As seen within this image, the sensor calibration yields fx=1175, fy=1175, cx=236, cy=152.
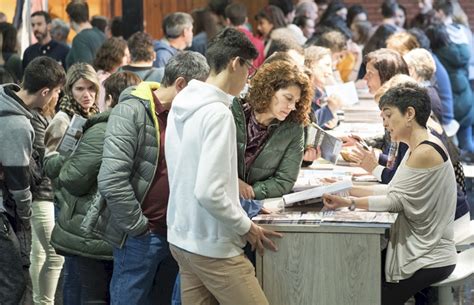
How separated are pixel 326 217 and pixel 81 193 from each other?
1162 mm

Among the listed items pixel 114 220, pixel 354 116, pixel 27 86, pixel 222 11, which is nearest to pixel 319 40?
pixel 354 116

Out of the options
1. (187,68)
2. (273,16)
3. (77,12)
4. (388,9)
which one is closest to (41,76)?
(187,68)

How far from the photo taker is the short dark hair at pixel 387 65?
763cm

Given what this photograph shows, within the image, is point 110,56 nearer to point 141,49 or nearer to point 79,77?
point 141,49

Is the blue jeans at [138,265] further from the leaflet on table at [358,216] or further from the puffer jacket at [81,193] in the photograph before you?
the leaflet on table at [358,216]

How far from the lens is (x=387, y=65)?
7629 millimetres

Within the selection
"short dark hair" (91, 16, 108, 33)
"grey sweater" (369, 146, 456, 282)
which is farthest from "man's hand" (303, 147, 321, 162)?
"short dark hair" (91, 16, 108, 33)

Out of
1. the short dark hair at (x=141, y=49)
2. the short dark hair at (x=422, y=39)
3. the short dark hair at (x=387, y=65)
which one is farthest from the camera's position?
the short dark hair at (x=422, y=39)

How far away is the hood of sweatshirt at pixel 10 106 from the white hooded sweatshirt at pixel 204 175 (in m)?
1.25

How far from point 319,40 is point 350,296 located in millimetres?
5856

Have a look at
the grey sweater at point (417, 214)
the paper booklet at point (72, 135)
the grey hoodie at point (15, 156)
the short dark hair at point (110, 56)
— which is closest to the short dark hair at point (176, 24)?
the short dark hair at point (110, 56)

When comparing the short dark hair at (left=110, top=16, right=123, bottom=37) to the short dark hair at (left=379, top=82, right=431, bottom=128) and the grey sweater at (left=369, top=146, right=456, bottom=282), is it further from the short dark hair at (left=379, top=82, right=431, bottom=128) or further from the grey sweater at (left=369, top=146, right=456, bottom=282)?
the grey sweater at (left=369, top=146, right=456, bottom=282)

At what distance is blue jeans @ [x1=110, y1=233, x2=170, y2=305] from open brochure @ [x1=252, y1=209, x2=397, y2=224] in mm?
464

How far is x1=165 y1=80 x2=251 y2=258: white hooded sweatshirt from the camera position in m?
4.28
